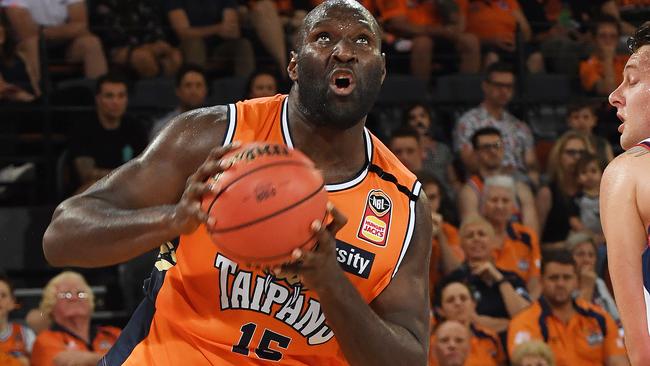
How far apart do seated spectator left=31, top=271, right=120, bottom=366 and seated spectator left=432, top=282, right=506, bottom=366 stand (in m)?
2.14

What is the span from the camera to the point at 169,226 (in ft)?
9.34

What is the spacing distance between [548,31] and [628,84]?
764 cm

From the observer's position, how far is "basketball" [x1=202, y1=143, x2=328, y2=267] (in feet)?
8.98

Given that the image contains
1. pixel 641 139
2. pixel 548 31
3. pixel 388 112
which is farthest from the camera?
pixel 548 31

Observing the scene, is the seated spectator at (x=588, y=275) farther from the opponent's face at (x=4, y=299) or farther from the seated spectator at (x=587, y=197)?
A: the opponent's face at (x=4, y=299)

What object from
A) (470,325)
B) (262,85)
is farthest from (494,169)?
(262,85)

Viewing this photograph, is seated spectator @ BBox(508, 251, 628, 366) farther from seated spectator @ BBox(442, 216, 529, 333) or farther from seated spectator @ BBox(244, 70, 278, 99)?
seated spectator @ BBox(244, 70, 278, 99)

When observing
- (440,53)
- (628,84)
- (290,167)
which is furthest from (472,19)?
(290,167)

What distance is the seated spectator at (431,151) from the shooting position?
8.84 metres

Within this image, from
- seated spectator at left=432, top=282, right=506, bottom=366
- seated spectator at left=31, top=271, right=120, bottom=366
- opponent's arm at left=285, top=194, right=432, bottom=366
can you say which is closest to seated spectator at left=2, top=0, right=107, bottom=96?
seated spectator at left=31, top=271, right=120, bottom=366

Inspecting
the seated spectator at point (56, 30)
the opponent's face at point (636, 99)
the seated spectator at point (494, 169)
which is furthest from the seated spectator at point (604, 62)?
the opponent's face at point (636, 99)

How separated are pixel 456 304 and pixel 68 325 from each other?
2.47 meters

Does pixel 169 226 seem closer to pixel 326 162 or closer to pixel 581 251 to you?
pixel 326 162

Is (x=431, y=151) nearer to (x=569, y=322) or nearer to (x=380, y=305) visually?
(x=569, y=322)
